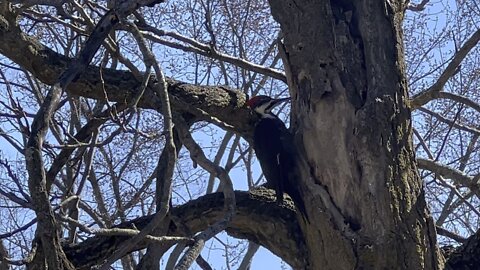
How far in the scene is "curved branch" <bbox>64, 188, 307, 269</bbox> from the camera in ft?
14.6

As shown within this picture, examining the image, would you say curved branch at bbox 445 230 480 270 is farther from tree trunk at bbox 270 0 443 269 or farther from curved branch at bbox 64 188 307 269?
curved branch at bbox 64 188 307 269

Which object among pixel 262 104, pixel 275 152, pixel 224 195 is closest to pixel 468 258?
pixel 275 152

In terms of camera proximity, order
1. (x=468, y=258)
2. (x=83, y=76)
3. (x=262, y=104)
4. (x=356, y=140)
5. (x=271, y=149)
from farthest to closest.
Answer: (x=262, y=104) < (x=271, y=149) < (x=83, y=76) < (x=468, y=258) < (x=356, y=140)

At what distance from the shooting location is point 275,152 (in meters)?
4.62

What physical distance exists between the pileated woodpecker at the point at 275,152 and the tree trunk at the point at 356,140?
10 centimetres

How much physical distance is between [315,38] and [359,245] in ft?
3.17

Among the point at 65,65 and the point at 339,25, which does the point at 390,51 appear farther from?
the point at 65,65

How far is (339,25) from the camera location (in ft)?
13.9

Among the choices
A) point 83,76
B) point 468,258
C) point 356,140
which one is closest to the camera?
point 356,140

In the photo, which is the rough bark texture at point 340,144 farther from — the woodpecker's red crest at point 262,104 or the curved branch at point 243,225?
the woodpecker's red crest at point 262,104

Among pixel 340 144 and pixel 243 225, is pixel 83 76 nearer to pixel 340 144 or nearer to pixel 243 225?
pixel 243 225

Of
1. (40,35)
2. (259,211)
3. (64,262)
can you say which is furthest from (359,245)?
(40,35)

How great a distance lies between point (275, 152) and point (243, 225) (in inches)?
15.6

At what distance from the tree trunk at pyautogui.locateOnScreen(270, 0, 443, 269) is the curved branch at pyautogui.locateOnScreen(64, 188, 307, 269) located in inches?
6.8
